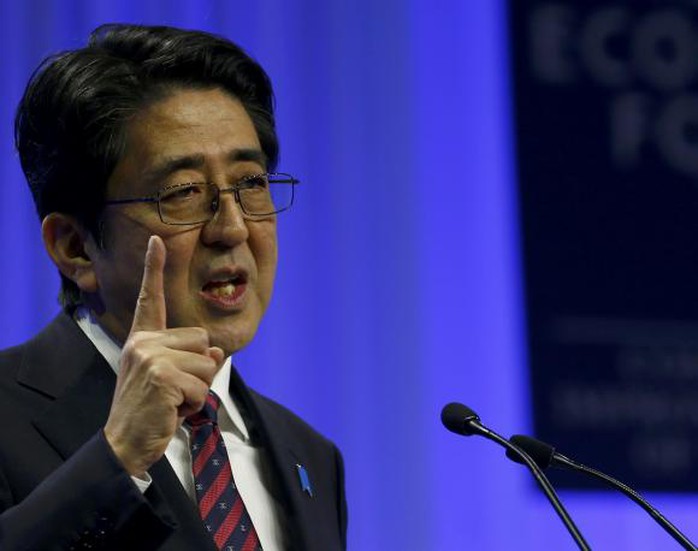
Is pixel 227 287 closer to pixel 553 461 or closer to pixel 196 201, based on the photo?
pixel 196 201

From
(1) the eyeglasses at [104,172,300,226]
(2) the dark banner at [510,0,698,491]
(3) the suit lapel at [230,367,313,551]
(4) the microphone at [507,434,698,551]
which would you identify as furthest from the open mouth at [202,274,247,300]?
(2) the dark banner at [510,0,698,491]

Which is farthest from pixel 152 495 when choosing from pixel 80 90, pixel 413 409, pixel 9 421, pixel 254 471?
pixel 413 409

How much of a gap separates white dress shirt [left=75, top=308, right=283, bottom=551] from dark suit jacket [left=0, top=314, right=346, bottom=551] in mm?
22

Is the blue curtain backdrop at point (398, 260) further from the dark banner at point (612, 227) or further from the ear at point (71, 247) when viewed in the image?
the ear at point (71, 247)

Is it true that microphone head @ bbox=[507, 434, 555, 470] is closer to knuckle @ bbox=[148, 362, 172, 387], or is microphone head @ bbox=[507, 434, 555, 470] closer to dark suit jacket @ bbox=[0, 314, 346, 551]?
dark suit jacket @ bbox=[0, 314, 346, 551]

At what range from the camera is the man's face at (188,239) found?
2.01 metres

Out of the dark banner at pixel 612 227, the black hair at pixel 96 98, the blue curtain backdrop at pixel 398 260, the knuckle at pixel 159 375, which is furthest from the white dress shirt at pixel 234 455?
the dark banner at pixel 612 227

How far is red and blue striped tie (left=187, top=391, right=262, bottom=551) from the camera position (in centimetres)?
196

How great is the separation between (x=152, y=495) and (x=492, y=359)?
2.01m

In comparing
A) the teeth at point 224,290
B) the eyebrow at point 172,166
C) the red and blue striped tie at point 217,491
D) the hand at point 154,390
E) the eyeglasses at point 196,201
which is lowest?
the red and blue striped tie at point 217,491

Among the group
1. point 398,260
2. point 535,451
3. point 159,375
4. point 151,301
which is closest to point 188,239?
point 151,301

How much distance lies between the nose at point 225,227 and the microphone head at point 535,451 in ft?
1.79

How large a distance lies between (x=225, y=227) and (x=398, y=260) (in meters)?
1.54

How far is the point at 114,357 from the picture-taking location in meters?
2.06
